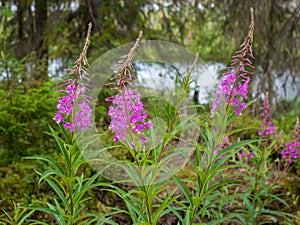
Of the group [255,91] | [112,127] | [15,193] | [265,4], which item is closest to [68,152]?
[112,127]

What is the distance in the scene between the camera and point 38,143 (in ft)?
15.8

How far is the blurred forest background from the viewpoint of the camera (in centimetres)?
477

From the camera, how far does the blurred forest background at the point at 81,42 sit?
15.6 feet

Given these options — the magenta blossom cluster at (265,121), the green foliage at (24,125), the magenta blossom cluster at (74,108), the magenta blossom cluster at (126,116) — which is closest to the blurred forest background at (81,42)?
the green foliage at (24,125)

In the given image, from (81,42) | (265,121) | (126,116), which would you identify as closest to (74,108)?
(126,116)

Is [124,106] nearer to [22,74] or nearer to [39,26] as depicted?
[22,74]

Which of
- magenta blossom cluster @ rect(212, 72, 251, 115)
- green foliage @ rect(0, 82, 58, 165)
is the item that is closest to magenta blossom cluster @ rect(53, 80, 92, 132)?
magenta blossom cluster @ rect(212, 72, 251, 115)

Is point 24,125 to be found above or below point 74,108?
above

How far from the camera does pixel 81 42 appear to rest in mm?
6668

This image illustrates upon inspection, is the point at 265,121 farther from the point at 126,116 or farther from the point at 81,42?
the point at 81,42

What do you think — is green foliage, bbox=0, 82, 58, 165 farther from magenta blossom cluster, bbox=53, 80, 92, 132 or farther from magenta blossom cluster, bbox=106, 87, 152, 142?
magenta blossom cluster, bbox=106, 87, 152, 142

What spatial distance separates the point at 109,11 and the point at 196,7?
1.28 metres

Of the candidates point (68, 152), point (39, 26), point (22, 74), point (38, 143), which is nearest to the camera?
point (68, 152)

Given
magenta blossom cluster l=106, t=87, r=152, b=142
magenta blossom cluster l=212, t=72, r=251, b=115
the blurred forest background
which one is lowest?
magenta blossom cluster l=106, t=87, r=152, b=142
